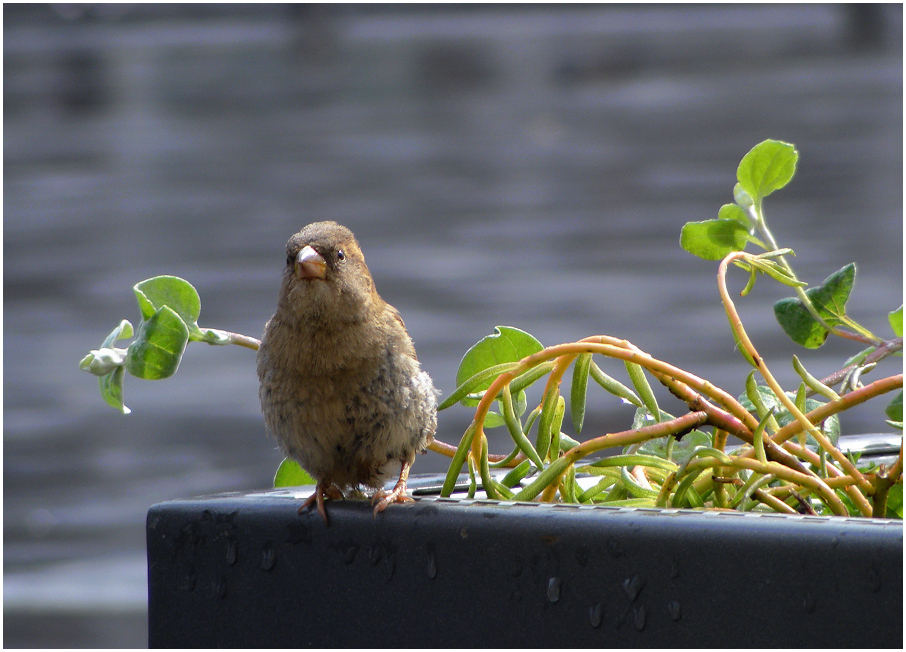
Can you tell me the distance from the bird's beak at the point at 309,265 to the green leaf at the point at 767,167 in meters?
0.72

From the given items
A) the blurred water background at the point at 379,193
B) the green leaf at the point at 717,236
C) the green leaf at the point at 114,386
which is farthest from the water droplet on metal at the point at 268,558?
the blurred water background at the point at 379,193

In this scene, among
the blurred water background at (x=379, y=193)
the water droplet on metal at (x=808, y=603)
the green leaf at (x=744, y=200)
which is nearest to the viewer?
the water droplet on metal at (x=808, y=603)

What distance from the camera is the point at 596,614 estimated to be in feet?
3.41

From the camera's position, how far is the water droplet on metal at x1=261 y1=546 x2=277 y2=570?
122cm

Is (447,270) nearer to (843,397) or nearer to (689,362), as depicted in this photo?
(689,362)

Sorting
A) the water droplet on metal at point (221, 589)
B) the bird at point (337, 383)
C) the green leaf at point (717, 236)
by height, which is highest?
the green leaf at point (717, 236)

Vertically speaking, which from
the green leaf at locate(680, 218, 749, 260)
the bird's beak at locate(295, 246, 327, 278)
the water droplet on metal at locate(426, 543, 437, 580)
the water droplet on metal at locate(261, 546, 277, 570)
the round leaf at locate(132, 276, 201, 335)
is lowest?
the water droplet on metal at locate(261, 546, 277, 570)

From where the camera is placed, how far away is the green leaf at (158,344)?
54.5 inches

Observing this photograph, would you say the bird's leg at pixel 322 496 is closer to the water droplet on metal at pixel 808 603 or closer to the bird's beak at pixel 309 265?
the bird's beak at pixel 309 265

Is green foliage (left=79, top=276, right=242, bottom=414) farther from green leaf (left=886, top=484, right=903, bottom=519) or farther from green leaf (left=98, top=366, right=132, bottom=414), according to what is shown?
green leaf (left=886, top=484, right=903, bottom=519)

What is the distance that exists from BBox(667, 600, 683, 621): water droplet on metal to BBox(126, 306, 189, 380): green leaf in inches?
28.0

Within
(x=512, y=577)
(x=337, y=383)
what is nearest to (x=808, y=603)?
(x=512, y=577)

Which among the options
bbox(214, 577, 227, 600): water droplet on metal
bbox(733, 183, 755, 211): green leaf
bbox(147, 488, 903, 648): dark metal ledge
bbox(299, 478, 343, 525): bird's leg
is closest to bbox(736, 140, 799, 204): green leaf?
bbox(733, 183, 755, 211): green leaf

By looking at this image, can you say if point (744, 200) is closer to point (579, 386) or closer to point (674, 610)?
point (579, 386)
